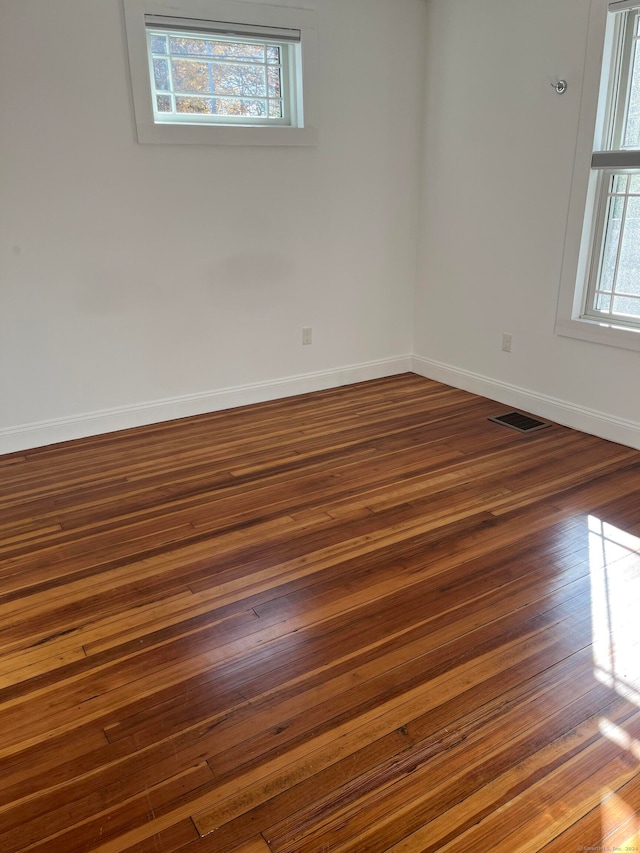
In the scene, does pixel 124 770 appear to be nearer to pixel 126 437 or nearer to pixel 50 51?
pixel 126 437

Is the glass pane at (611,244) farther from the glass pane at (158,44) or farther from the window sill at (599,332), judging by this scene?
the glass pane at (158,44)

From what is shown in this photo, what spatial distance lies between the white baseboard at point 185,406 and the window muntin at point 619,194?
5.28 feet

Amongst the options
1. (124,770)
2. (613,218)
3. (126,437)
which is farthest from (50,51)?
(124,770)

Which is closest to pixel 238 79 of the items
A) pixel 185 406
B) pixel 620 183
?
pixel 185 406

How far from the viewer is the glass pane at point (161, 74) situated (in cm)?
353

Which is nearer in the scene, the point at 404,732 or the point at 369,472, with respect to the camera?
the point at 404,732

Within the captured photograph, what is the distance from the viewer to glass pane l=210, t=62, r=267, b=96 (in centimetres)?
370

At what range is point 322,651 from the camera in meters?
2.03

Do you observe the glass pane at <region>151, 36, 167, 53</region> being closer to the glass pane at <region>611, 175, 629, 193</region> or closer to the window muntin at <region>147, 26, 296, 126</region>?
the window muntin at <region>147, 26, 296, 126</region>

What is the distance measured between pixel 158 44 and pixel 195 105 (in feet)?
1.13

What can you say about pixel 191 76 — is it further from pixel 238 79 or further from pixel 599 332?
pixel 599 332

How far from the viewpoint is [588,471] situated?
323cm

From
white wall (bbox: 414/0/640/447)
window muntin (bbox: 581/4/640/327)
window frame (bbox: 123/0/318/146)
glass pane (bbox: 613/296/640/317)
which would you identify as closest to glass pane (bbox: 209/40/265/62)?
window frame (bbox: 123/0/318/146)

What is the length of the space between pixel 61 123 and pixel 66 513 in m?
2.00
